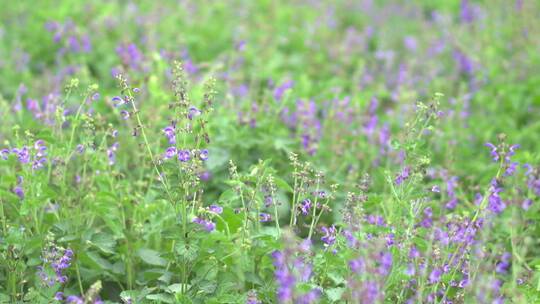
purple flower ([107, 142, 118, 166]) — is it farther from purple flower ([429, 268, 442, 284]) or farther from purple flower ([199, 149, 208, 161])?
purple flower ([429, 268, 442, 284])

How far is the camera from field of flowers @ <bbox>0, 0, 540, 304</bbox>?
3.34 meters

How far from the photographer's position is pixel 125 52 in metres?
6.16

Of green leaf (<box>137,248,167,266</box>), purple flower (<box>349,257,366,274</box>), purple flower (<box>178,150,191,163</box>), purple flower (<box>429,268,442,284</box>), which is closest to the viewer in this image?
purple flower (<box>349,257,366,274</box>)

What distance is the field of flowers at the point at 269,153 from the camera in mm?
3340

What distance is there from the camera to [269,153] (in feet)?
16.4

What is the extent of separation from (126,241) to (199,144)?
0.67 metres

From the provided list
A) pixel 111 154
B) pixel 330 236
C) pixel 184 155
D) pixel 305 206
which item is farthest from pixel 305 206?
pixel 111 154

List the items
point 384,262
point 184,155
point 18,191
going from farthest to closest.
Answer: point 18,191
point 184,155
point 384,262

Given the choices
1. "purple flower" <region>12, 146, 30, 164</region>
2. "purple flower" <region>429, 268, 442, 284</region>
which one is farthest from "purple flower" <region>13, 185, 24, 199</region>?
"purple flower" <region>429, 268, 442, 284</region>

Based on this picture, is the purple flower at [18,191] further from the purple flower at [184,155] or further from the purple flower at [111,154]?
the purple flower at [184,155]

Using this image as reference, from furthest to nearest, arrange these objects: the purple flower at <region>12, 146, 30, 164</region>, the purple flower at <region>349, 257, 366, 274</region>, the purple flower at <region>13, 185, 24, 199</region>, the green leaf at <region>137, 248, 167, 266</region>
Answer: the purple flower at <region>13, 185, 24, 199</region>
the green leaf at <region>137, 248, 167, 266</region>
the purple flower at <region>12, 146, 30, 164</region>
the purple flower at <region>349, 257, 366, 274</region>

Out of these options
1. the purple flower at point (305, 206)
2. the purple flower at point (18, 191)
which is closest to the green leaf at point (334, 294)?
the purple flower at point (305, 206)

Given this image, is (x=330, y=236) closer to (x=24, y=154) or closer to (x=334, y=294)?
(x=334, y=294)

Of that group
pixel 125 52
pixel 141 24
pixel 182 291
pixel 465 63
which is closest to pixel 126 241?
pixel 182 291
